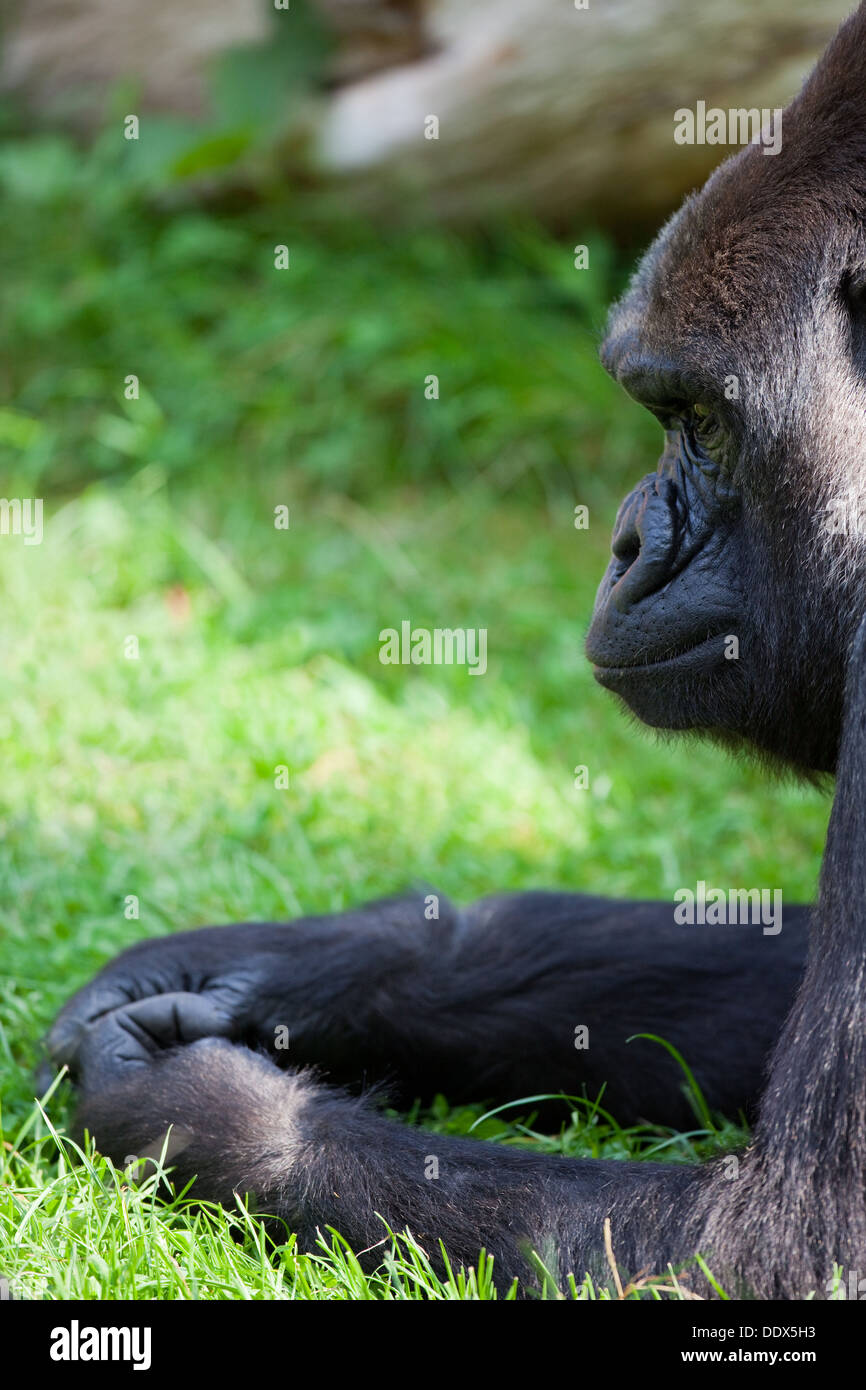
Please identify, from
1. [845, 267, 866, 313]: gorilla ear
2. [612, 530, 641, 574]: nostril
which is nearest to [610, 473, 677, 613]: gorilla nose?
[612, 530, 641, 574]: nostril

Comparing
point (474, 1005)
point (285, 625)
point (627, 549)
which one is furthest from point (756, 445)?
point (285, 625)

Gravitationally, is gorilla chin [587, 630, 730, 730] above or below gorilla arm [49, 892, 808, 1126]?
above

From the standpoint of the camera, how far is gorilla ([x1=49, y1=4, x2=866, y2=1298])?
7.93 ft

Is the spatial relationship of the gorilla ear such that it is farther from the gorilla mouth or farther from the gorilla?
the gorilla mouth

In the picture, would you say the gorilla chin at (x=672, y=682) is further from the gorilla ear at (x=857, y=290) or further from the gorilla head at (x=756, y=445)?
the gorilla ear at (x=857, y=290)

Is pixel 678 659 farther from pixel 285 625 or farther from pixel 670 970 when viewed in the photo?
pixel 285 625

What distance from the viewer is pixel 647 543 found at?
10.6 ft

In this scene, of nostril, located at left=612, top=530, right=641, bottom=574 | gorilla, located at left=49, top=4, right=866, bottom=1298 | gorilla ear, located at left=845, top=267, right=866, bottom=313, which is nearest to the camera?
gorilla, located at left=49, top=4, right=866, bottom=1298

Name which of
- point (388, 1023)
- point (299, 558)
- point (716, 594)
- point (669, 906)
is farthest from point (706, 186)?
point (299, 558)

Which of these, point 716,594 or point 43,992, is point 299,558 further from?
point 716,594

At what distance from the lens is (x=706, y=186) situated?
10.6 feet

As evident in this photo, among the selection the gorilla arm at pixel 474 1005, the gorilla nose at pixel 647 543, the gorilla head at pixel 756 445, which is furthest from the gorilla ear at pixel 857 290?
the gorilla arm at pixel 474 1005

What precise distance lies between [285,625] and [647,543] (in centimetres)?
288

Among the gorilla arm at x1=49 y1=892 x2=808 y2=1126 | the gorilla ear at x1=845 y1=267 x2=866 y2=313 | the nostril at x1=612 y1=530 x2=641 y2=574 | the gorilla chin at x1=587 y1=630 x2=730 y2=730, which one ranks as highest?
the gorilla ear at x1=845 y1=267 x2=866 y2=313
